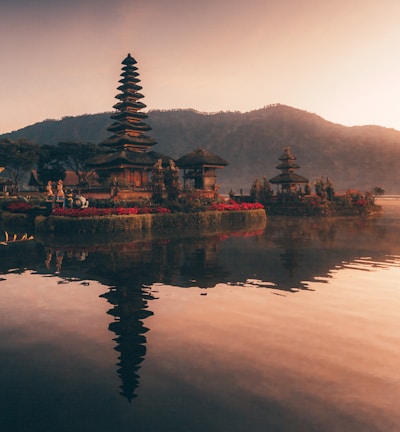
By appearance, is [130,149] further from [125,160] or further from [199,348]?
[199,348]

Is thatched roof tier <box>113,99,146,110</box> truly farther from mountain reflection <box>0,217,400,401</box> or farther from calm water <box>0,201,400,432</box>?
calm water <box>0,201,400,432</box>

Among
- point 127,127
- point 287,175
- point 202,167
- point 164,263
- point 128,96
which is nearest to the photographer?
point 164,263

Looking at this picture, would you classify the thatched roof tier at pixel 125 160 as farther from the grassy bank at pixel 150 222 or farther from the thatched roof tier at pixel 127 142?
the grassy bank at pixel 150 222

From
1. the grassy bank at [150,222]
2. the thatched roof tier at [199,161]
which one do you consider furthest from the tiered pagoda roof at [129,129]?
the grassy bank at [150,222]

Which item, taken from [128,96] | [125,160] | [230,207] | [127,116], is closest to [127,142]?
[125,160]

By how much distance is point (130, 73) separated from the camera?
211 feet

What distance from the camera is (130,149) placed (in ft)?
199

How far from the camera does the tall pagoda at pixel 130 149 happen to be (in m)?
56.4

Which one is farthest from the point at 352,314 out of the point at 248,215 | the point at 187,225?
the point at 248,215

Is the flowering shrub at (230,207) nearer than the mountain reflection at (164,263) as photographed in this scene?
No

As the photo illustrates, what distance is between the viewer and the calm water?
539 cm

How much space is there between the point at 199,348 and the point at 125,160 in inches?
1967

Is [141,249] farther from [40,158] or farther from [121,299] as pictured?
[40,158]

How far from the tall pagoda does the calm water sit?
38957mm
